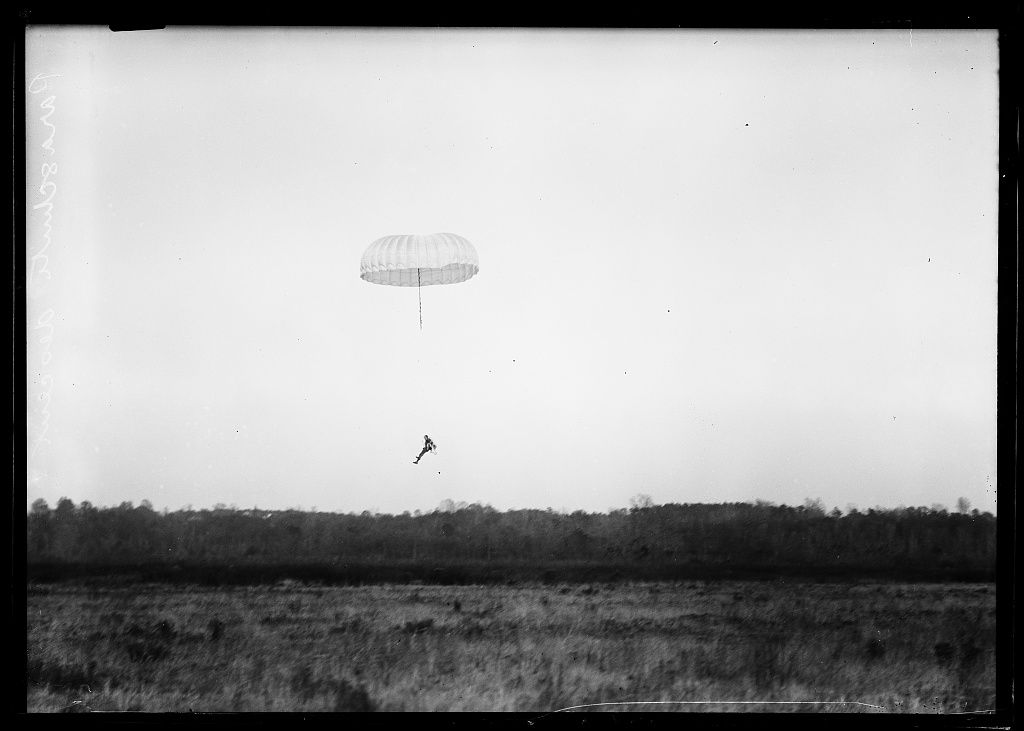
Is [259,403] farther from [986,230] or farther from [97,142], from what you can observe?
[986,230]

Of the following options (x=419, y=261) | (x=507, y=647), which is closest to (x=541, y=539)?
(x=507, y=647)

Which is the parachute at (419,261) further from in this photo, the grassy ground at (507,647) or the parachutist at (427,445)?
the grassy ground at (507,647)

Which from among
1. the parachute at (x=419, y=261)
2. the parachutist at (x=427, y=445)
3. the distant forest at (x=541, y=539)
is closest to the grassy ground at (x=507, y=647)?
the distant forest at (x=541, y=539)

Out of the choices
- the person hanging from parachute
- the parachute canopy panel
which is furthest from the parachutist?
the parachute canopy panel

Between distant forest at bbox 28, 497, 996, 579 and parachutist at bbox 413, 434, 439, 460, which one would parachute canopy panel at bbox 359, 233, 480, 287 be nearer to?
parachutist at bbox 413, 434, 439, 460

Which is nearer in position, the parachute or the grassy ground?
the parachute

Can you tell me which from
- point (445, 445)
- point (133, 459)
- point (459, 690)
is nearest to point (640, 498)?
point (445, 445)
